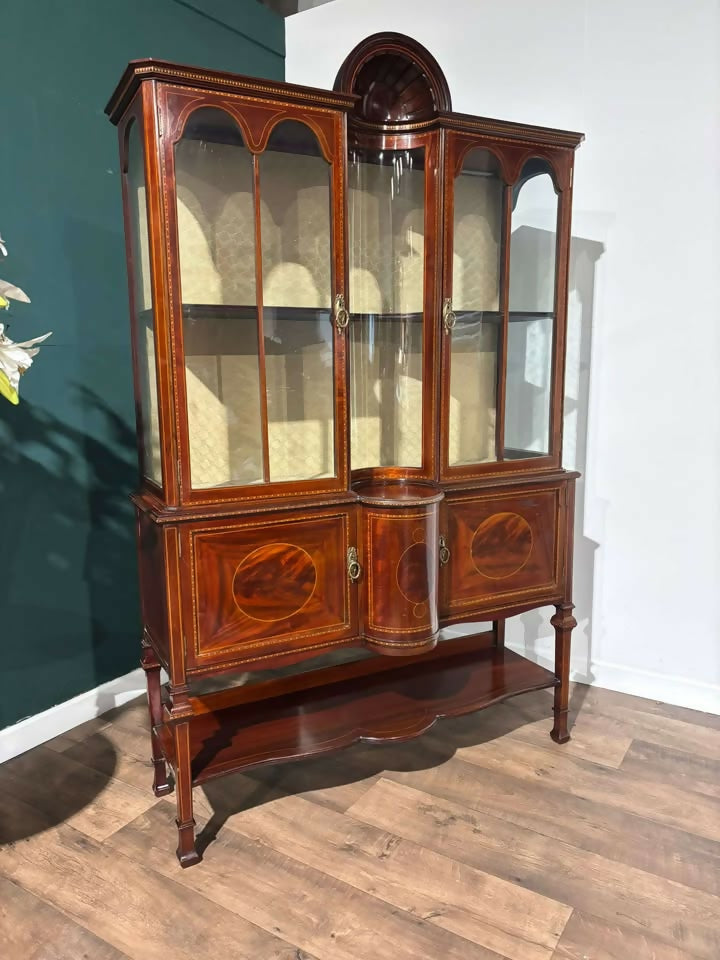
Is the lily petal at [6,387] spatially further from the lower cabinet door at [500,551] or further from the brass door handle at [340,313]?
the lower cabinet door at [500,551]

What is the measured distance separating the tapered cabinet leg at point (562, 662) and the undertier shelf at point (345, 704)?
0.04m

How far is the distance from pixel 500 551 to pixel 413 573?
37 centimetres

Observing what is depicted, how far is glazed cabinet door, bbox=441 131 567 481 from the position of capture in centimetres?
188

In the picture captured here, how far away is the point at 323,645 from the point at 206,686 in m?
1.00

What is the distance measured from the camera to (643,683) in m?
2.48

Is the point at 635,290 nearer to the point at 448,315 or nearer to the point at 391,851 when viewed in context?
the point at 448,315

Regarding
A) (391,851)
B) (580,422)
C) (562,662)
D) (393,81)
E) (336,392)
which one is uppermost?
(393,81)

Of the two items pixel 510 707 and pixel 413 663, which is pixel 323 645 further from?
pixel 510 707

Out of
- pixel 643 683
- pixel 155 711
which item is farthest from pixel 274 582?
pixel 643 683

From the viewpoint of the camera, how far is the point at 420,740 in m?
2.23

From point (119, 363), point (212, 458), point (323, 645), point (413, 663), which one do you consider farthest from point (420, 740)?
point (119, 363)

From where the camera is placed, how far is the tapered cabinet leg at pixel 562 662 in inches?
84.8

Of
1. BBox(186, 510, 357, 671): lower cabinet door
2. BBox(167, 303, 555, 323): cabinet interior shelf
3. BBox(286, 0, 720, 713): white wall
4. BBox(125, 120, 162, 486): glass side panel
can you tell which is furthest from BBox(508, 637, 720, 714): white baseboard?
BBox(125, 120, 162, 486): glass side panel

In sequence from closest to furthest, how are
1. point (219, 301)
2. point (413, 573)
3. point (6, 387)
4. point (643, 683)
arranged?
point (6, 387) → point (219, 301) → point (413, 573) → point (643, 683)
